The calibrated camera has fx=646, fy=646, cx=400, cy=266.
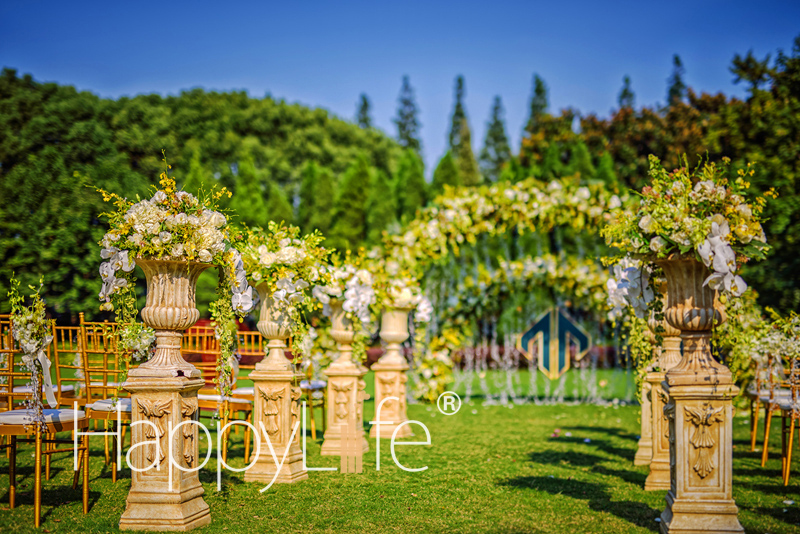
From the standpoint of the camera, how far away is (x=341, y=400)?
659cm

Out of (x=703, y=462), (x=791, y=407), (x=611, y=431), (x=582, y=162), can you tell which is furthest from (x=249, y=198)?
(x=703, y=462)

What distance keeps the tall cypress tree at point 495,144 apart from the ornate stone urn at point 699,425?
37345mm

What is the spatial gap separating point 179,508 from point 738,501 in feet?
12.9

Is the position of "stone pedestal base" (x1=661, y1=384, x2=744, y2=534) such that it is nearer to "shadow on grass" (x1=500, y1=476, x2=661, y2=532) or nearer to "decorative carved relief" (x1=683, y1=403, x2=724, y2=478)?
"decorative carved relief" (x1=683, y1=403, x2=724, y2=478)

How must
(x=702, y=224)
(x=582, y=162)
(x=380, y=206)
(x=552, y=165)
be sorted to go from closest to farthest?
(x=702, y=224) < (x=380, y=206) < (x=582, y=162) < (x=552, y=165)

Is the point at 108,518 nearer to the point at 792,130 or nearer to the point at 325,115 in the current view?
the point at 792,130

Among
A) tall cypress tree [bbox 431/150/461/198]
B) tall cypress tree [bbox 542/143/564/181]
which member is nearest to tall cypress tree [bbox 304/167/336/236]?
tall cypress tree [bbox 431/150/461/198]

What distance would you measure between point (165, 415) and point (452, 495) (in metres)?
2.23

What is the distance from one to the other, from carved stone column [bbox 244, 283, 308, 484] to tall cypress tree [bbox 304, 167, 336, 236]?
19.0m

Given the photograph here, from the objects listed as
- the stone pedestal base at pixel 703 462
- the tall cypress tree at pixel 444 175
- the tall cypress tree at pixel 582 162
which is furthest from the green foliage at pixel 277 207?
the stone pedestal base at pixel 703 462

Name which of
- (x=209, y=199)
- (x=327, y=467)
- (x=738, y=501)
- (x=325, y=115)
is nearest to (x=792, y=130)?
(x=738, y=501)

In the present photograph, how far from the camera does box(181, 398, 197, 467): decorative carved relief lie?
397cm

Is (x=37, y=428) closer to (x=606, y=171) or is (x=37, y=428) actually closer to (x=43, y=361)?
(x=43, y=361)

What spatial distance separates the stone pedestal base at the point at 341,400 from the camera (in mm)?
6523
